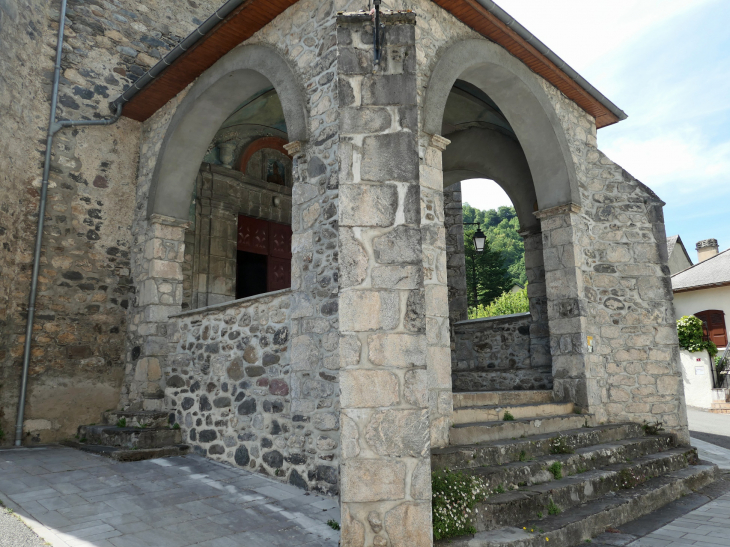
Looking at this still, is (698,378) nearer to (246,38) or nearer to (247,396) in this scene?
(247,396)

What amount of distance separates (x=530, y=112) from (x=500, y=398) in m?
3.39

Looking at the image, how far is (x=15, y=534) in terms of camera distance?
3125 millimetres

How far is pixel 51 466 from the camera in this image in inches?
191

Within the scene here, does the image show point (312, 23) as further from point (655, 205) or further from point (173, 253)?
point (655, 205)

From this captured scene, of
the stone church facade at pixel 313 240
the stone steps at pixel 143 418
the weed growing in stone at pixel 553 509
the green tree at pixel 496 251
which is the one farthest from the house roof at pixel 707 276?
the stone steps at pixel 143 418

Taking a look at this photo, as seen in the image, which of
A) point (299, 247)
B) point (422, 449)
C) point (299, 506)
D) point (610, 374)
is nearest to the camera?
point (422, 449)

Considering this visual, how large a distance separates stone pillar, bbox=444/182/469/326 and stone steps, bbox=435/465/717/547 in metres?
4.00

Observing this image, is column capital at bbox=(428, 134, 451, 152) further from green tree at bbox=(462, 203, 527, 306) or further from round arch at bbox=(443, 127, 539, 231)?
green tree at bbox=(462, 203, 527, 306)

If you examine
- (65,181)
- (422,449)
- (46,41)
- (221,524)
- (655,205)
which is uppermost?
(46,41)

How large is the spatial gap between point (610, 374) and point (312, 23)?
17.0 feet

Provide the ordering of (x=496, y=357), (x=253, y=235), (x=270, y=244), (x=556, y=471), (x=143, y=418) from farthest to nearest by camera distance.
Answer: (x=270, y=244) < (x=253, y=235) < (x=496, y=357) < (x=143, y=418) < (x=556, y=471)

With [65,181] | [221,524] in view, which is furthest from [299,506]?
[65,181]

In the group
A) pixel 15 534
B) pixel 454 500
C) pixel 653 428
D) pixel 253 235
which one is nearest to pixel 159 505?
pixel 15 534

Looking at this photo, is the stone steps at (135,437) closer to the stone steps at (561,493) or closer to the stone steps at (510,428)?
the stone steps at (510,428)
